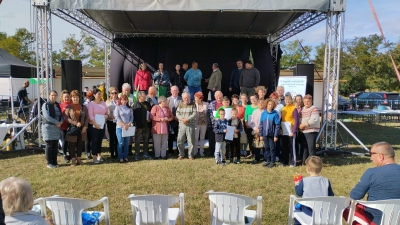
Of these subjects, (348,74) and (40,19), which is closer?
(40,19)

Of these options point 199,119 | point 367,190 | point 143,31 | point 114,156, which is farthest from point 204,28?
point 367,190

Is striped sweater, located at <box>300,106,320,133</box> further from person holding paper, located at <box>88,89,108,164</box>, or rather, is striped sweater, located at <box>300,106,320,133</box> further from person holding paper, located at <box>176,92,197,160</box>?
person holding paper, located at <box>88,89,108,164</box>

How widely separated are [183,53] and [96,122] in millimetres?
5631

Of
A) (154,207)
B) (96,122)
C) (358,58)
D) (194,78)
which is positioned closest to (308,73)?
(194,78)

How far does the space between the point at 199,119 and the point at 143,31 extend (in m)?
5.40

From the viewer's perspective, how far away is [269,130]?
6.54 m

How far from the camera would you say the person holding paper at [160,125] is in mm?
7168

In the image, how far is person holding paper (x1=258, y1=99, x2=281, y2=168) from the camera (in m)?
6.54

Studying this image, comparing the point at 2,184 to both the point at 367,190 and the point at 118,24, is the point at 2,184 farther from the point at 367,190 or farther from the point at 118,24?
the point at 118,24

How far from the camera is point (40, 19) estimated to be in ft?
24.3

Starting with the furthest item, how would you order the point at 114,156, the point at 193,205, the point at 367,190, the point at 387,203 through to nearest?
the point at 114,156, the point at 193,205, the point at 367,190, the point at 387,203

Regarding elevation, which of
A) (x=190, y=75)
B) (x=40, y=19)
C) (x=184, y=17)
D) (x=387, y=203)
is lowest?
(x=387, y=203)

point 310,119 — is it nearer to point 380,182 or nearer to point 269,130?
point 269,130

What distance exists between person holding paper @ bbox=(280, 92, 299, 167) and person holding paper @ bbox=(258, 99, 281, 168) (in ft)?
0.88
